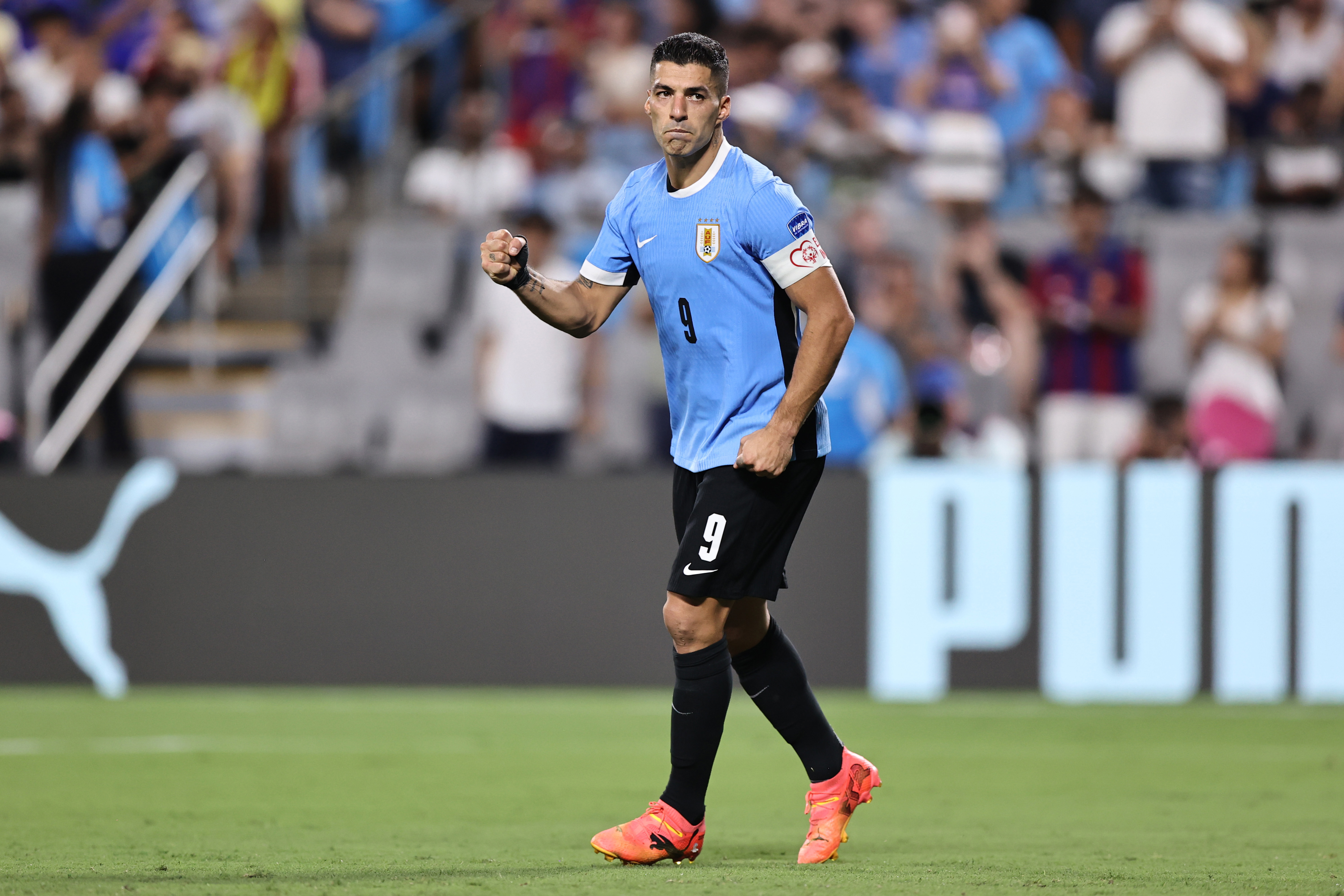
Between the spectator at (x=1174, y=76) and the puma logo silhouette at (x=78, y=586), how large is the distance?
718 cm

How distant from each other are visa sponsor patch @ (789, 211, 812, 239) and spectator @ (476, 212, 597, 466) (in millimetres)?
6625

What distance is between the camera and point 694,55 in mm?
4480

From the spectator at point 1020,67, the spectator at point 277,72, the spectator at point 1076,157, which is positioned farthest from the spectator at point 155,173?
the spectator at point 1076,157

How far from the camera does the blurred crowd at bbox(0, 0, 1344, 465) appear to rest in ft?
35.6

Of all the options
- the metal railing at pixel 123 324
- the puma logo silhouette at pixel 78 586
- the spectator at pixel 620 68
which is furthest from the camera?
the spectator at pixel 620 68

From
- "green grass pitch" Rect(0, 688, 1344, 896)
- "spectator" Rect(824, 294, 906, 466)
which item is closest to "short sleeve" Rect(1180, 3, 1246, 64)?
"spectator" Rect(824, 294, 906, 466)

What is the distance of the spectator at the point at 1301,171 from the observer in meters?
12.0

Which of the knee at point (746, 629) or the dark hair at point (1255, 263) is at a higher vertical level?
the dark hair at point (1255, 263)

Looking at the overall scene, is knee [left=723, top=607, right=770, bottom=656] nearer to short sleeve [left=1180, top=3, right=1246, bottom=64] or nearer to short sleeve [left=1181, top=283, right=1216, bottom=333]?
short sleeve [left=1181, top=283, right=1216, bottom=333]

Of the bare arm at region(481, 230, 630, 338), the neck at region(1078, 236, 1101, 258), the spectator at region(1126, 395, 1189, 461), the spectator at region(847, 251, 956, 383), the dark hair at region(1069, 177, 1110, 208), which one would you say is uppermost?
the dark hair at region(1069, 177, 1110, 208)

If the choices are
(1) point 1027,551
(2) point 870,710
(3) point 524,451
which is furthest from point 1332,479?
(3) point 524,451

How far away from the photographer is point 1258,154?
11.9 meters

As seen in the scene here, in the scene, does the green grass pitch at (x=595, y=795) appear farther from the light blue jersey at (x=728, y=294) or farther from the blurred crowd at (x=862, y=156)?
the blurred crowd at (x=862, y=156)

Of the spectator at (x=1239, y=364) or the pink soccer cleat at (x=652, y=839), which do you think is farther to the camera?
the spectator at (x=1239, y=364)
